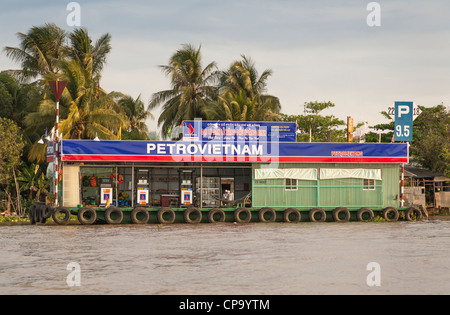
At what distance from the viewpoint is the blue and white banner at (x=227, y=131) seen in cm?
3181

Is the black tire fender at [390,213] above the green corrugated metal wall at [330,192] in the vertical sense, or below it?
below

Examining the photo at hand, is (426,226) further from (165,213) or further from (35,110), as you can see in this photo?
(35,110)

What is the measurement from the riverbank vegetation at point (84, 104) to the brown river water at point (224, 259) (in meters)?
11.7

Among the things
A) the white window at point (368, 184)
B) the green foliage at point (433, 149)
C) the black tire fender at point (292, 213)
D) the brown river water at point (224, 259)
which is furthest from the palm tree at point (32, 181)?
the green foliage at point (433, 149)

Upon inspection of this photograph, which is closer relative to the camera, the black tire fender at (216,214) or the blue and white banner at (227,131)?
the black tire fender at (216,214)

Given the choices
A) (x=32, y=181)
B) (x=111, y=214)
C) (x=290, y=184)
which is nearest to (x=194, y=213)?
(x=111, y=214)

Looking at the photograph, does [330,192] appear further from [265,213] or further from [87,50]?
[87,50]

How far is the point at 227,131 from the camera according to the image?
32.8 meters

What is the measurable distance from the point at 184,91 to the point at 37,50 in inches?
408

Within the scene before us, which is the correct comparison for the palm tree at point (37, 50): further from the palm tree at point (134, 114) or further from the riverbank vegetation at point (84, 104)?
the palm tree at point (134, 114)

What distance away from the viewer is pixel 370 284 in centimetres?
1488

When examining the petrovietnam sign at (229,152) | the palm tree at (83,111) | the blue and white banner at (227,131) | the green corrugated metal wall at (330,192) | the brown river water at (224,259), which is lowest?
the brown river water at (224,259)
